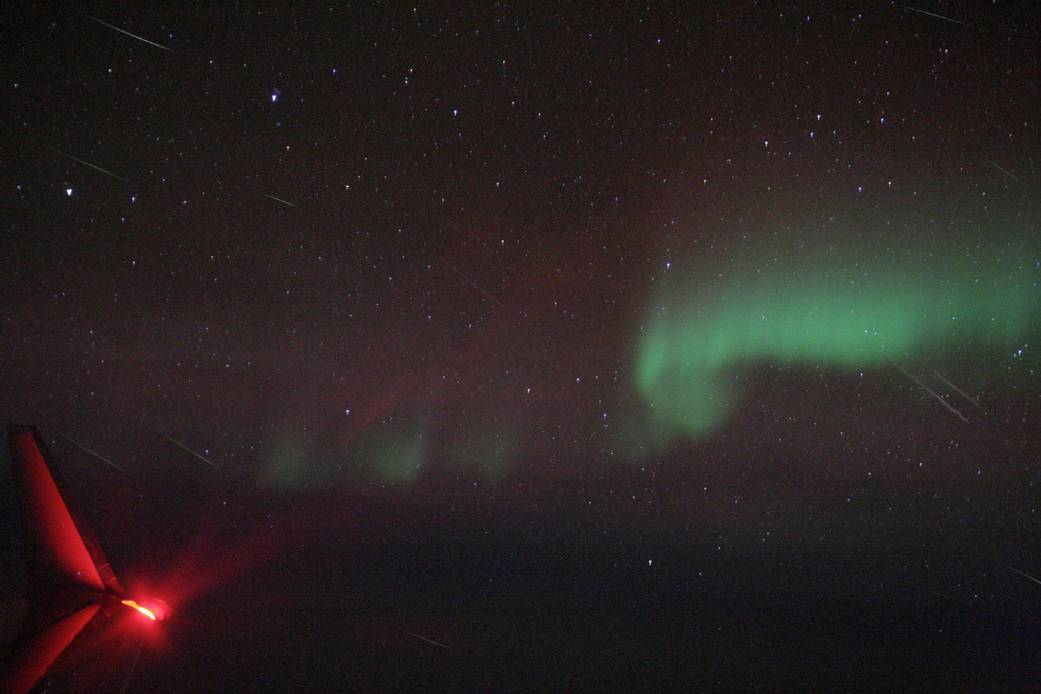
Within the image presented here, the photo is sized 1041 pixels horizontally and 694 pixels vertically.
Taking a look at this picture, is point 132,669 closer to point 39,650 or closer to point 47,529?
point 39,650

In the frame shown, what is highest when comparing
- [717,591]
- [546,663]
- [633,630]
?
[717,591]

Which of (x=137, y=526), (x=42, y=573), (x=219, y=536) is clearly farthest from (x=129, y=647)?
(x=219, y=536)

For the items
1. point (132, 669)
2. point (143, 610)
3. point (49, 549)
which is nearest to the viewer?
point (132, 669)

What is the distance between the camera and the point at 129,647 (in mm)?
2244

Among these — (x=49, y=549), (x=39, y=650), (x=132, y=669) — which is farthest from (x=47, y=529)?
(x=132, y=669)

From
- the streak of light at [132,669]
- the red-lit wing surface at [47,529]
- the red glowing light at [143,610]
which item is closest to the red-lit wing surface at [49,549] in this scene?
the red-lit wing surface at [47,529]

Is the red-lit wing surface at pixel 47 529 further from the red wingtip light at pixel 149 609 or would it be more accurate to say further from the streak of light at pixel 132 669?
the streak of light at pixel 132 669

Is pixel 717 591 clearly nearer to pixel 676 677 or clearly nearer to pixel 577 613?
Answer: pixel 577 613

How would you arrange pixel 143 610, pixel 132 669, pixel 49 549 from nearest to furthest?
pixel 132 669
pixel 49 549
pixel 143 610

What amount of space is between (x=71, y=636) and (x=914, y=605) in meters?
82.8

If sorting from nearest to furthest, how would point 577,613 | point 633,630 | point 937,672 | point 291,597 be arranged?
1. point 937,672
2. point 291,597
3. point 633,630
4. point 577,613

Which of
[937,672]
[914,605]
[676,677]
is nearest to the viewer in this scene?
[676,677]

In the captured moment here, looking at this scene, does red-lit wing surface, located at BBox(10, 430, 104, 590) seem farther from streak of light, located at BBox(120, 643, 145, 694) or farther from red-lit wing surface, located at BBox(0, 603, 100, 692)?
streak of light, located at BBox(120, 643, 145, 694)

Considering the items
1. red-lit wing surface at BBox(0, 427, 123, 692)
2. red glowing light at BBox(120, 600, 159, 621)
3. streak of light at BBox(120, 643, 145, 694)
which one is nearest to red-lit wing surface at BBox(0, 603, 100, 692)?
red-lit wing surface at BBox(0, 427, 123, 692)
